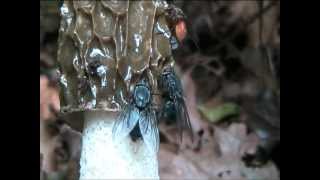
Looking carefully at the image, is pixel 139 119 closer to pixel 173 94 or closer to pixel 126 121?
pixel 126 121

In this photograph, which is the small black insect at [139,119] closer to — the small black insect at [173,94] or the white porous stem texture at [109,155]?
the white porous stem texture at [109,155]

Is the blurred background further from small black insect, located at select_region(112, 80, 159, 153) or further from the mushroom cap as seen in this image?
the mushroom cap

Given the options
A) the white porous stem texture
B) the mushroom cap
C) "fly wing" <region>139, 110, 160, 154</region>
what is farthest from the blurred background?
the mushroom cap

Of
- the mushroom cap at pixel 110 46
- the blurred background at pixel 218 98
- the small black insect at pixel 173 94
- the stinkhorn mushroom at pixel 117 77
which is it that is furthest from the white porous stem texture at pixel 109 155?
the blurred background at pixel 218 98

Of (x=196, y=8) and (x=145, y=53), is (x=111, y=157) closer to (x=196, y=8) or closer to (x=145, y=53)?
(x=145, y=53)
